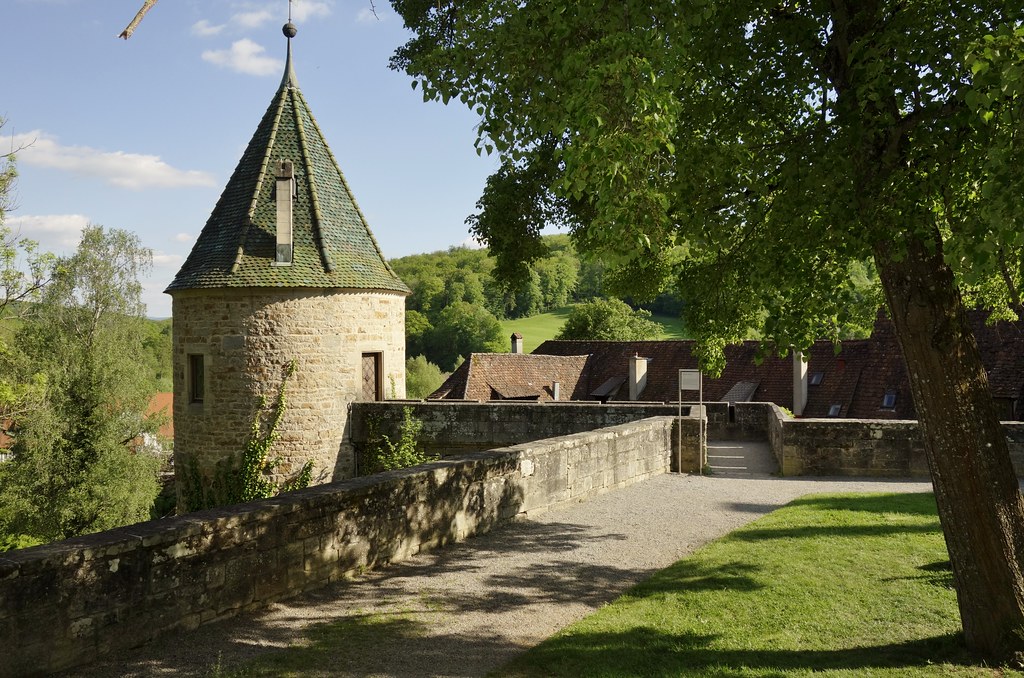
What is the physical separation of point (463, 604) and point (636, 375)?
2567 centimetres

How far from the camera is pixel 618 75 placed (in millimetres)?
4883

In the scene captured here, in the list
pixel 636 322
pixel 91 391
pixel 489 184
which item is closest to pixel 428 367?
pixel 636 322

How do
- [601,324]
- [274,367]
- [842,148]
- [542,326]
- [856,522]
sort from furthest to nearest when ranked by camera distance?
[542,326] < [601,324] < [274,367] < [856,522] < [842,148]

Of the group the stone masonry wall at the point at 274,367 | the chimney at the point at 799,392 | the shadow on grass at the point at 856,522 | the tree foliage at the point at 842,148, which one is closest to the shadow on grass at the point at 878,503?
the shadow on grass at the point at 856,522

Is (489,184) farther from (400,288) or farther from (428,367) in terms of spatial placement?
(428,367)

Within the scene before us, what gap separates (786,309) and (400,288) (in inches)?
490

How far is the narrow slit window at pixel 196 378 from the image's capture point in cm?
1720

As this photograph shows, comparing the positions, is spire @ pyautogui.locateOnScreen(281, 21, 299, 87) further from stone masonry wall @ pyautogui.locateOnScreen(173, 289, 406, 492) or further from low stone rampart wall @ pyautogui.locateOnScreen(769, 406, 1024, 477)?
low stone rampart wall @ pyautogui.locateOnScreen(769, 406, 1024, 477)

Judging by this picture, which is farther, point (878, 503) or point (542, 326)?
point (542, 326)

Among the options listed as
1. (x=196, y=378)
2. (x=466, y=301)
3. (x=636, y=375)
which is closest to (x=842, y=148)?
(x=196, y=378)

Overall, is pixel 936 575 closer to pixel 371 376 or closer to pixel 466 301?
pixel 371 376

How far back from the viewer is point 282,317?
54.0ft

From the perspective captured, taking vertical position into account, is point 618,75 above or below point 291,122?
below

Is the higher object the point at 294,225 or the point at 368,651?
the point at 294,225
